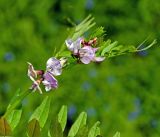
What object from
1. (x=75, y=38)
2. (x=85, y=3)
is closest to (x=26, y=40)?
(x=85, y=3)

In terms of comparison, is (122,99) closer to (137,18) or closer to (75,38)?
(137,18)

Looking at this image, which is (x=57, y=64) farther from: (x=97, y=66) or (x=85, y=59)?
(x=97, y=66)

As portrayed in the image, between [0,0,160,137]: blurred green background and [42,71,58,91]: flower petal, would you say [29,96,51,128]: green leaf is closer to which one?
[42,71,58,91]: flower petal

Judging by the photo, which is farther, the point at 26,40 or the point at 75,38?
the point at 26,40

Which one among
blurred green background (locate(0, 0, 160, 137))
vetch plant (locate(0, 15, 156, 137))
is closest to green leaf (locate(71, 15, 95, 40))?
vetch plant (locate(0, 15, 156, 137))

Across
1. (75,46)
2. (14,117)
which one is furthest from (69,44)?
(14,117)

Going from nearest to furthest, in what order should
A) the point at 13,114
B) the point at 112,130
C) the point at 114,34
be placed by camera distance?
the point at 13,114 < the point at 112,130 < the point at 114,34

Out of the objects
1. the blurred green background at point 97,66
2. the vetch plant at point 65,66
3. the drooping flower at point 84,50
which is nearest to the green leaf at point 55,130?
the vetch plant at point 65,66

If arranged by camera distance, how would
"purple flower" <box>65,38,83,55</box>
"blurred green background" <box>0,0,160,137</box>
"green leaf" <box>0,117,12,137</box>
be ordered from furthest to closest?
"blurred green background" <box>0,0,160,137</box>
"purple flower" <box>65,38,83,55</box>
"green leaf" <box>0,117,12,137</box>
